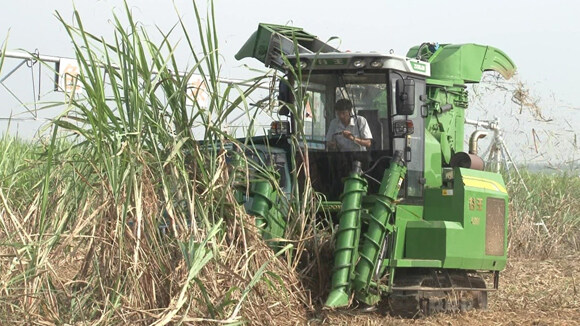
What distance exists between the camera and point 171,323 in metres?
6.54

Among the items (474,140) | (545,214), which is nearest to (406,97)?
(474,140)

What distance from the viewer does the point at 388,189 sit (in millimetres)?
8219

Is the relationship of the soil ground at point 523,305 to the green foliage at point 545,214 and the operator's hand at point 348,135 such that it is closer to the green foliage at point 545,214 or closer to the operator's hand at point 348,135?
the green foliage at point 545,214

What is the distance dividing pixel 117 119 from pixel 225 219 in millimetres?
1073

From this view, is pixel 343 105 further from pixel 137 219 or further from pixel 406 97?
pixel 137 219

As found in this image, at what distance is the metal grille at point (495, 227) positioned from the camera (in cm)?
906

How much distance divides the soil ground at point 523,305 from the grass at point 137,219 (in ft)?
4.47

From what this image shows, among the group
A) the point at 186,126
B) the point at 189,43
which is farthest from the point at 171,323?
the point at 189,43

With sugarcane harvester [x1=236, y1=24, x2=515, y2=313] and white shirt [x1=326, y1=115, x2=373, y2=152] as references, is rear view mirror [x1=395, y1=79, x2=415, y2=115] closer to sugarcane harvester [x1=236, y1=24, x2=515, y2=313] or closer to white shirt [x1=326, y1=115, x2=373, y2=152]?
sugarcane harvester [x1=236, y1=24, x2=515, y2=313]

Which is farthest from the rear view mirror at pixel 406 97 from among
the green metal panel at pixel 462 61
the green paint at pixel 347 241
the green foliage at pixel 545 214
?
the green foliage at pixel 545 214


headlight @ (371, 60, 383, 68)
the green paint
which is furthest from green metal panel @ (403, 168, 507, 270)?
headlight @ (371, 60, 383, 68)

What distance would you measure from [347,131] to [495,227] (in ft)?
5.70

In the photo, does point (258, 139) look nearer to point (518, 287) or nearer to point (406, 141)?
point (406, 141)

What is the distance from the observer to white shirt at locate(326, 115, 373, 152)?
338 inches
